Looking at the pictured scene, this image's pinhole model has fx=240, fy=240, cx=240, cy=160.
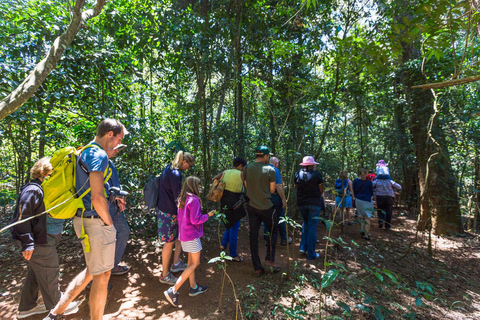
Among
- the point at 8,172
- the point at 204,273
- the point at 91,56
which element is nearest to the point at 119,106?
the point at 91,56

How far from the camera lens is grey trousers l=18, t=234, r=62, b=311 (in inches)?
111

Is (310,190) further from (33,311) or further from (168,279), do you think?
(33,311)

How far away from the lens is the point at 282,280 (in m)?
3.62

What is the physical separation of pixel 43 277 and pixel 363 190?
6.24 metres

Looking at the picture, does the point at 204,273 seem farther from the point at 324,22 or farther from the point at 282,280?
the point at 324,22

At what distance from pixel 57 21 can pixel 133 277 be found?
4.97 m

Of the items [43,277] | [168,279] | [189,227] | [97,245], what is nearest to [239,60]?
[189,227]

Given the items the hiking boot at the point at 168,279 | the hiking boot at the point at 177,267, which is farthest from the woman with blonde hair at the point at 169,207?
the hiking boot at the point at 177,267

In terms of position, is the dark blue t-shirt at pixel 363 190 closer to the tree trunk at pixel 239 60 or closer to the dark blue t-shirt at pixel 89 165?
the tree trunk at pixel 239 60

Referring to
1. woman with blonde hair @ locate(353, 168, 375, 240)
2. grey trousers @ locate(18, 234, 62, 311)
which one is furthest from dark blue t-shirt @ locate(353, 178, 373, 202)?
grey trousers @ locate(18, 234, 62, 311)

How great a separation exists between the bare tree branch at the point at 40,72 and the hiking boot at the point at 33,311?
2369 mm

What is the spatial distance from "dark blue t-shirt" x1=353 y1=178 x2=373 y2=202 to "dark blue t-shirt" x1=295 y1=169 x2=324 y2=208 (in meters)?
2.07

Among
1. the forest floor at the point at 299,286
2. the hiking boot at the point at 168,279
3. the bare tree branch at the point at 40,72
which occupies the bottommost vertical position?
the forest floor at the point at 299,286

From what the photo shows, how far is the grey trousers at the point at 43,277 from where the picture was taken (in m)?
2.81
